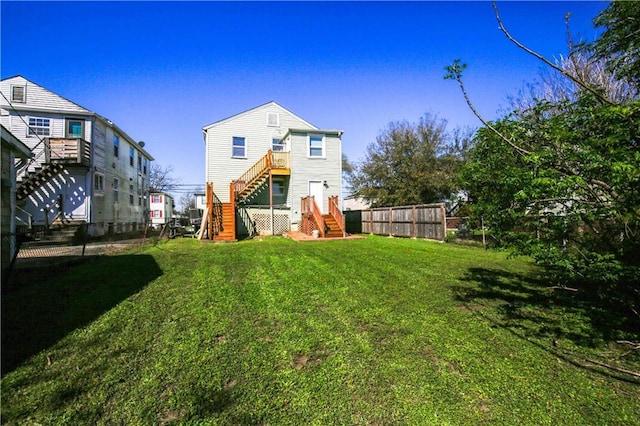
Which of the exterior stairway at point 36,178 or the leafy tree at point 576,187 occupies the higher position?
the exterior stairway at point 36,178

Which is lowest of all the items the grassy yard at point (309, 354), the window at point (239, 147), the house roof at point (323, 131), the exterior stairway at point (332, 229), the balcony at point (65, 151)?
the grassy yard at point (309, 354)

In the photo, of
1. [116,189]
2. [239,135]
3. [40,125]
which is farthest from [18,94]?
[239,135]

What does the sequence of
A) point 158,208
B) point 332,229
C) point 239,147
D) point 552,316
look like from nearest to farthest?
A: point 552,316 < point 332,229 < point 239,147 < point 158,208

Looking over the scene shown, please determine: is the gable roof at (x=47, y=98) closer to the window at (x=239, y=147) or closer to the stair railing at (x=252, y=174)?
the window at (x=239, y=147)

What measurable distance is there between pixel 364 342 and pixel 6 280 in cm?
610

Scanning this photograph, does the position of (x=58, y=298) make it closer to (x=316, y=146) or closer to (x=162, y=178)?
(x=316, y=146)

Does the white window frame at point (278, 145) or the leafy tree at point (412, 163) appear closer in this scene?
the white window frame at point (278, 145)

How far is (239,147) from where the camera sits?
17500 mm

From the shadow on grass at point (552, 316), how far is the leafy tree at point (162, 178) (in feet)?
150

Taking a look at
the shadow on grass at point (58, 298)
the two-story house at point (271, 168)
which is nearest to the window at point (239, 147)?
the two-story house at point (271, 168)

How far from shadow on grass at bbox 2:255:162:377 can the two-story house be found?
885cm

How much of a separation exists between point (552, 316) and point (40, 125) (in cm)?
2163

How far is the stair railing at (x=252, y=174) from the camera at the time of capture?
1579cm

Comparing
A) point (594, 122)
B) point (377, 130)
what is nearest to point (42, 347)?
point (594, 122)
